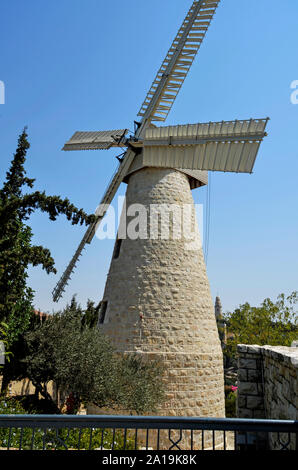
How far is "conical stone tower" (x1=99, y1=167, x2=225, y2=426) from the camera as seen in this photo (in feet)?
31.4

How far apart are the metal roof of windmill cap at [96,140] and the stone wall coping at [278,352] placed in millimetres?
8805

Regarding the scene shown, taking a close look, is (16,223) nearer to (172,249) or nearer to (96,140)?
(172,249)

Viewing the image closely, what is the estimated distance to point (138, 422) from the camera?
2.81 m

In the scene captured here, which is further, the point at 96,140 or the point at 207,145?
the point at 96,140

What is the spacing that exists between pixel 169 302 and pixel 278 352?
588 centimetres

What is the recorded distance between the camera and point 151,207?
11008mm

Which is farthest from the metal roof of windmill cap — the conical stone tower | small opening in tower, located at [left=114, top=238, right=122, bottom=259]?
small opening in tower, located at [left=114, top=238, right=122, bottom=259]

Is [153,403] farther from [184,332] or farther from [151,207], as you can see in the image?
[151,207]

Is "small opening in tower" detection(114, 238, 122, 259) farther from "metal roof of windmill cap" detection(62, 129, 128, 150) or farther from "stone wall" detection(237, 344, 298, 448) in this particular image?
"stone wall" detection(237, 344, 298, 448)

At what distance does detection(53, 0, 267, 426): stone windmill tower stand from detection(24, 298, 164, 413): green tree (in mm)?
1108

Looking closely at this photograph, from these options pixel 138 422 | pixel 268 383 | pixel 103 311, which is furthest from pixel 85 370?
pixel 138 422

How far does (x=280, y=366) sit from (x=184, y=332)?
227 inches

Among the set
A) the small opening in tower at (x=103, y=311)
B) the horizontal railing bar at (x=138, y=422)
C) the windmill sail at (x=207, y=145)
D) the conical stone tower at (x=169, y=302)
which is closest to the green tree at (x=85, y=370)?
the conical stone tower at (x=169, y=302)
